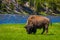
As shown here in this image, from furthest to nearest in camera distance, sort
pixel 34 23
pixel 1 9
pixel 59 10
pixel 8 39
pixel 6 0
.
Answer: pixel 59 10 → pixel 6 0 → pixel 1 9 → pixel 34 23 → pixel 8 39

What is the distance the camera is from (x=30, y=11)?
362 ft

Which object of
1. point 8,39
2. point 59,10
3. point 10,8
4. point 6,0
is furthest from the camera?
point 59,10

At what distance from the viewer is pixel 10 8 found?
107438mm

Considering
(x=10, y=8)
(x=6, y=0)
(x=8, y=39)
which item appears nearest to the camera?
(x=8, y=39)

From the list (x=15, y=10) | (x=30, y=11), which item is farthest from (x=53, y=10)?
(x=15, y=10)

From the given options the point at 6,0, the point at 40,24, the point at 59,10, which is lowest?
the point at 59,10

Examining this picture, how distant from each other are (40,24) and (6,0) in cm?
9939

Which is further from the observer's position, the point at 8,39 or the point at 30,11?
the point at 30,11

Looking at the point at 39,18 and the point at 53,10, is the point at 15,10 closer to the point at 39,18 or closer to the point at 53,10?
the point at 53,10

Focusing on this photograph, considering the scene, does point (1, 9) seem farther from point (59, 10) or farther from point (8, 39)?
point (8, 39)

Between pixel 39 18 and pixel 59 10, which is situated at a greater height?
pixel 39 18

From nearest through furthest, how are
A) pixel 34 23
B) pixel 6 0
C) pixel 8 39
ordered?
pixel 8 39 → pixel 34 23 → pixel 6 0

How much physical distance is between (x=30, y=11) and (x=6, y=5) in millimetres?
11360

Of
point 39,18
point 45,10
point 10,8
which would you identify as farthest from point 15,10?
point 39,18
